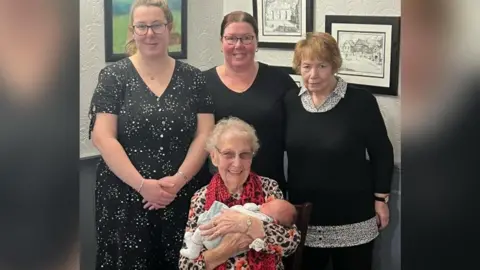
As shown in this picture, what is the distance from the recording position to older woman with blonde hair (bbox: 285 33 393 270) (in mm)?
1212

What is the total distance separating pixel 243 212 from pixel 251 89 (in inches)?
11.5

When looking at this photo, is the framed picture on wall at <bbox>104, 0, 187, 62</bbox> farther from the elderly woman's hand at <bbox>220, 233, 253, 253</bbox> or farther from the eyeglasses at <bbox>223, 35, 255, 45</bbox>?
the elderly woman's hand at <bbox>220, 233, 253, 253</bbox>

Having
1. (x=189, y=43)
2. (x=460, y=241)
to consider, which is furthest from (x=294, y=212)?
(x=460, y=241)

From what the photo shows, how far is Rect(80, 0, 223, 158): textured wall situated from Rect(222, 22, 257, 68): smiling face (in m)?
0.02

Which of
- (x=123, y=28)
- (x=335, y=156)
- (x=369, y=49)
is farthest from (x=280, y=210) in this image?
(x=123, y=28)

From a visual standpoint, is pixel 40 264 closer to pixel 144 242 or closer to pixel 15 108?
pixel 15 108

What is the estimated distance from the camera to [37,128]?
0.44 m

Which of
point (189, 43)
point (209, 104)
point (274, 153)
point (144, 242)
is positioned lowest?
point (144, 242)

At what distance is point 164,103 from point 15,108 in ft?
2.08

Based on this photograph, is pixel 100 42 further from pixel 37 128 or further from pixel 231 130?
pixel 37 128

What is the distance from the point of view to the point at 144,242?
1.13 meters

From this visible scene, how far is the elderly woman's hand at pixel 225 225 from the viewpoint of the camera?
44.1 inches

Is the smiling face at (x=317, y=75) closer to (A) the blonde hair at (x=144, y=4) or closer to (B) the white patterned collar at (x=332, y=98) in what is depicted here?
(B) the white patterned collar at (x=332, y=98)

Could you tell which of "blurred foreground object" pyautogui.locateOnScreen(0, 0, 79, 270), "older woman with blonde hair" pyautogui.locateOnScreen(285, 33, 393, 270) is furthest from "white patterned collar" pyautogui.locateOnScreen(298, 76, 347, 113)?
"blurred foreground object" pyautogui.locateOnScreen(0, 0, 79, 270)
